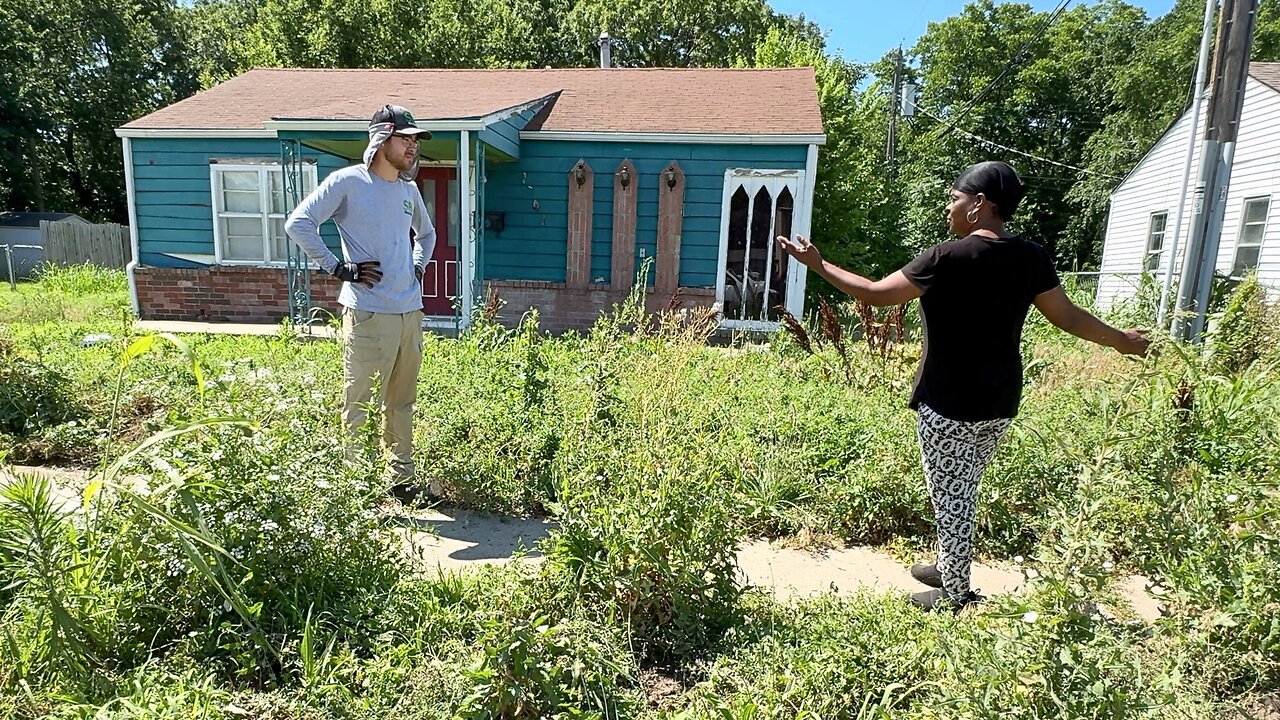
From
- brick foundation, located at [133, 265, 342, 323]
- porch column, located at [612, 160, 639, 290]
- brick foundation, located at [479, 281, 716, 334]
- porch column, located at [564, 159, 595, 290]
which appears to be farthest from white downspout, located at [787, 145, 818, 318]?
brick foundation, located at [133, 265, 342, 323]

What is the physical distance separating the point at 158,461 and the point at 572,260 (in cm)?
830

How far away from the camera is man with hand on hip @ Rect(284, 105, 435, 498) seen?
3359 millimetres

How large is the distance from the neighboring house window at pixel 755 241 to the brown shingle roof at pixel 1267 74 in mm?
8722

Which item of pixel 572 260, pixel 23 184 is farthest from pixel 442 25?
pixel 23 184

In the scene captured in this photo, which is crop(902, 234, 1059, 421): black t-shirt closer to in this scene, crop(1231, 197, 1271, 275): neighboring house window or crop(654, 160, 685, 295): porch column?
crop(654, 160, 685, 295): porch column

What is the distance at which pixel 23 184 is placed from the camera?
27.9 metres

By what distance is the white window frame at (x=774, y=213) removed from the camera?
929 centimetres

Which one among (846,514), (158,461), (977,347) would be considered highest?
(977,347)

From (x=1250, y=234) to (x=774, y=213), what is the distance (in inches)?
349

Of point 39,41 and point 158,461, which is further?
point 39,41

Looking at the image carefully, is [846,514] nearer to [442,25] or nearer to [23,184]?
[442,25]

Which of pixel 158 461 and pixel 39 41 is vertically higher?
pixel 39 41

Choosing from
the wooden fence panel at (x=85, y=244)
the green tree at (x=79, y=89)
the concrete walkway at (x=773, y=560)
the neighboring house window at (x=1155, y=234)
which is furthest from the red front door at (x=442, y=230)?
the green tree at (x=79, y=89)

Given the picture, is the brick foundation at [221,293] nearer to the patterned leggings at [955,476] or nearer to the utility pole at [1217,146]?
the patterned leggings at [955,476]
